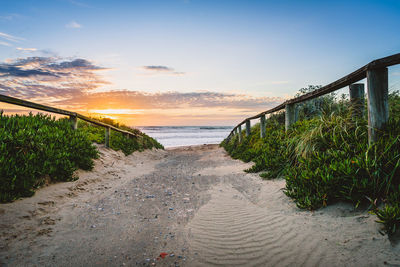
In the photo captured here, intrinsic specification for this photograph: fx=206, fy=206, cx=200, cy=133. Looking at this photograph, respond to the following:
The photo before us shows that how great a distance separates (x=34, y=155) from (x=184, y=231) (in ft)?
10.2

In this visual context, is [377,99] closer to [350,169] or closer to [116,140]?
[350,169]

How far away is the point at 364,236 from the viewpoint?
2078mm

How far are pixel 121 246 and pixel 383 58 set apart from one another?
14.0 feet

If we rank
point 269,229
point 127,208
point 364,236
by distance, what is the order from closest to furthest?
point 364,236 → point 269,229 → point 127,208

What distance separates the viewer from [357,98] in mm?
4234

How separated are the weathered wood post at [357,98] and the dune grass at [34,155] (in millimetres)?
6123

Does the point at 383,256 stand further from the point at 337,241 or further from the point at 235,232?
the point at 235,232

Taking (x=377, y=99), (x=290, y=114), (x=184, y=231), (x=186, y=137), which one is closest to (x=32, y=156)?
(x=184, y=231)

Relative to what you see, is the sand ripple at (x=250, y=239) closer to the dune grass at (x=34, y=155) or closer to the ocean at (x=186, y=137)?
the dune grass at (x=34, y=155)

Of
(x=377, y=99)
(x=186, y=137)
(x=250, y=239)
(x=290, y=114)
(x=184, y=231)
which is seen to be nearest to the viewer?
(x=250, y=239)

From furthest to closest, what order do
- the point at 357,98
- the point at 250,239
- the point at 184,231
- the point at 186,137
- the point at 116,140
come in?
the point at 186,137, the point at 116,140, the point at 357,98, the point at 184,231, the point at 250,239

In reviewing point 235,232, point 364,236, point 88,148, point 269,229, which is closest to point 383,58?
point 364,236

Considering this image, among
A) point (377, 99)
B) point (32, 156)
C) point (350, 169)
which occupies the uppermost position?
point (377, 99)

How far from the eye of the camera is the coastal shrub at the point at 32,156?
321 cm
